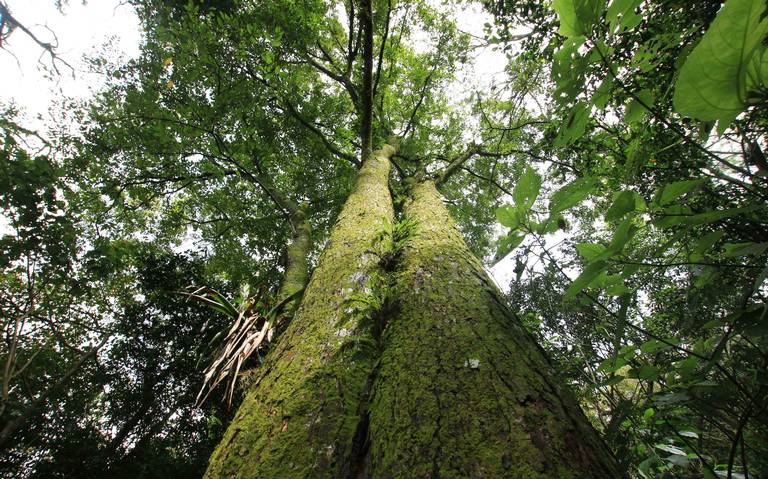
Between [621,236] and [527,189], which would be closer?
[621,236]

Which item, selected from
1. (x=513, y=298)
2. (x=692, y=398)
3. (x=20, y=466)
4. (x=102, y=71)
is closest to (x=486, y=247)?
(x=513, y=298)

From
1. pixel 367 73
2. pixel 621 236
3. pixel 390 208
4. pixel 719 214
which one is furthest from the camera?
pixel 367 73

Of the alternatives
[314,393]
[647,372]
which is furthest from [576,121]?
[314,393]

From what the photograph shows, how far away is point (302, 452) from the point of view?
0.76m

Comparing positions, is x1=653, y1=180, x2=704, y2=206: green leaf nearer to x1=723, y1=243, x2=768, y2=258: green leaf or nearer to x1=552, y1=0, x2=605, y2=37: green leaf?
x1=723, y1=243, x2=768, y2=258: green leaf

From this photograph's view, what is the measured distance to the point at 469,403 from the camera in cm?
75

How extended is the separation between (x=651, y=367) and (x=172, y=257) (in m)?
7.56

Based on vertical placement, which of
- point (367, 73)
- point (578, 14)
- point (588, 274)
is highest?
point (367, 73)

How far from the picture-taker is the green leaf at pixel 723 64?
343 mm

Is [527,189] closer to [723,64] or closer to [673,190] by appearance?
[673,190]

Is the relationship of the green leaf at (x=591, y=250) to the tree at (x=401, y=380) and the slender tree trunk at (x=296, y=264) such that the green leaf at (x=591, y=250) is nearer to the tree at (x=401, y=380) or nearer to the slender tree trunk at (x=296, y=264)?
the tree at (x=401, y=380)

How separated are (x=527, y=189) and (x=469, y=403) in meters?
0.53

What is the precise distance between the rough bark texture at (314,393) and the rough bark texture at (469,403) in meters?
0.08

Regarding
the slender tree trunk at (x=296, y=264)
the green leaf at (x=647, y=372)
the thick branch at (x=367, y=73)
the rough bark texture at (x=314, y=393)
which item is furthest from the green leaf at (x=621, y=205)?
the thick branch at (x=367, y=73)
